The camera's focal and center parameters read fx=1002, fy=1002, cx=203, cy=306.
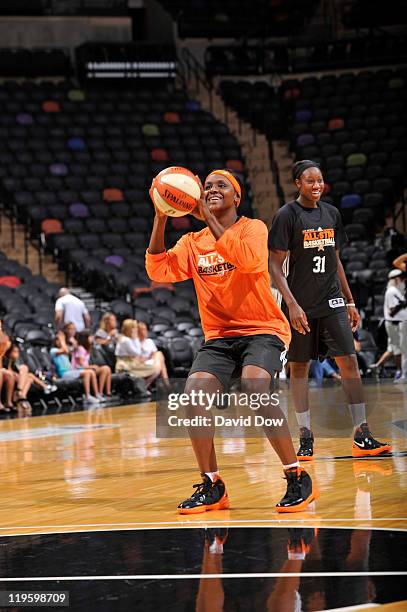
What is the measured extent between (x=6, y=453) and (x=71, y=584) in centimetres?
433

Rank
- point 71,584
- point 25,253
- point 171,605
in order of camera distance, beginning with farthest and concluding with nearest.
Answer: point 25,253, point 71,584, point 171,605

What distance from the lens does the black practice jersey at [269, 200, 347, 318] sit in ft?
20.6

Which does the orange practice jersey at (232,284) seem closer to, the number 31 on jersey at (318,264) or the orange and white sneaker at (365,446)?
the number 31 on jersey at (318,264)

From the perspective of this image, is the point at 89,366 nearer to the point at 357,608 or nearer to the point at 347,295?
the point at 347,295

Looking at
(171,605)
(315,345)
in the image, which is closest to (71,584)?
(171,605)

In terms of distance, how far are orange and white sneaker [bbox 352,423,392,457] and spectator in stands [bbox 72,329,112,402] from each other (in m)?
6.93

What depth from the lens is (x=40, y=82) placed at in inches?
960

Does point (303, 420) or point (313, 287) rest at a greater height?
point (313, 287)

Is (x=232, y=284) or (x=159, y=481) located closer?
(x=232, y=284)

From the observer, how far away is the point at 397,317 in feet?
43.8

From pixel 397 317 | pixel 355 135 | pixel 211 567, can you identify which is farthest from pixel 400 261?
pixel 355 135

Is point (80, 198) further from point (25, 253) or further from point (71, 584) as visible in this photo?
point (71, 584)

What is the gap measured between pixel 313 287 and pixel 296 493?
6.24ft

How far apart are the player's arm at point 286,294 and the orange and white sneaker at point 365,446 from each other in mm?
819
